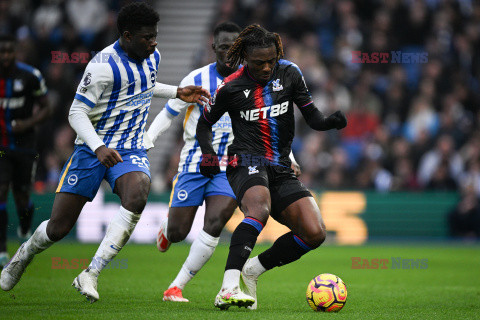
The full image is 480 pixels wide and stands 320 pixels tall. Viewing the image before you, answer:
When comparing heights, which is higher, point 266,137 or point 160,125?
point 160,125

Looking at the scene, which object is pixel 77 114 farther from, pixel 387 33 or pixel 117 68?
pixel 387 33

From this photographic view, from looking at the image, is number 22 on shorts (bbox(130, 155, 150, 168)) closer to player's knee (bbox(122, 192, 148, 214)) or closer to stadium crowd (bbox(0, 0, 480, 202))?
player's knee (bbox(122, 192, 148, 214))

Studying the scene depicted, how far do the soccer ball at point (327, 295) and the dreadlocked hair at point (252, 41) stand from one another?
6.69 feet

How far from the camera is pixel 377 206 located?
16.2 metres

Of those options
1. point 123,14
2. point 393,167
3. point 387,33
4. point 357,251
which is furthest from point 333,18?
point 123,14

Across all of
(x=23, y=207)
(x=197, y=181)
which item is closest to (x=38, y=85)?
(x=23, y=207)

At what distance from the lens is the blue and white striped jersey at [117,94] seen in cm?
681

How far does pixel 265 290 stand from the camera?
8.38 metres

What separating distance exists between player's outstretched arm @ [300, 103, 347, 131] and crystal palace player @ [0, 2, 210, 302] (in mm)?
1533

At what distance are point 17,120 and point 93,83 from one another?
3.90 meters

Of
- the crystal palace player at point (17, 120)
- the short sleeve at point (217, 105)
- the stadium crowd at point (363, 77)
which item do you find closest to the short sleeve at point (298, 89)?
the short sleeve at point (217, 105)

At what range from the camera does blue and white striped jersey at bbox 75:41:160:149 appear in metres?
6.81

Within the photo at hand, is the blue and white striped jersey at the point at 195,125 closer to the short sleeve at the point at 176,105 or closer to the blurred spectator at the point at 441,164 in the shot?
the short sleeve at the point at 176,105

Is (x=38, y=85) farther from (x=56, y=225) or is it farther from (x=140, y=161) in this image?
(x=56, y=225)
